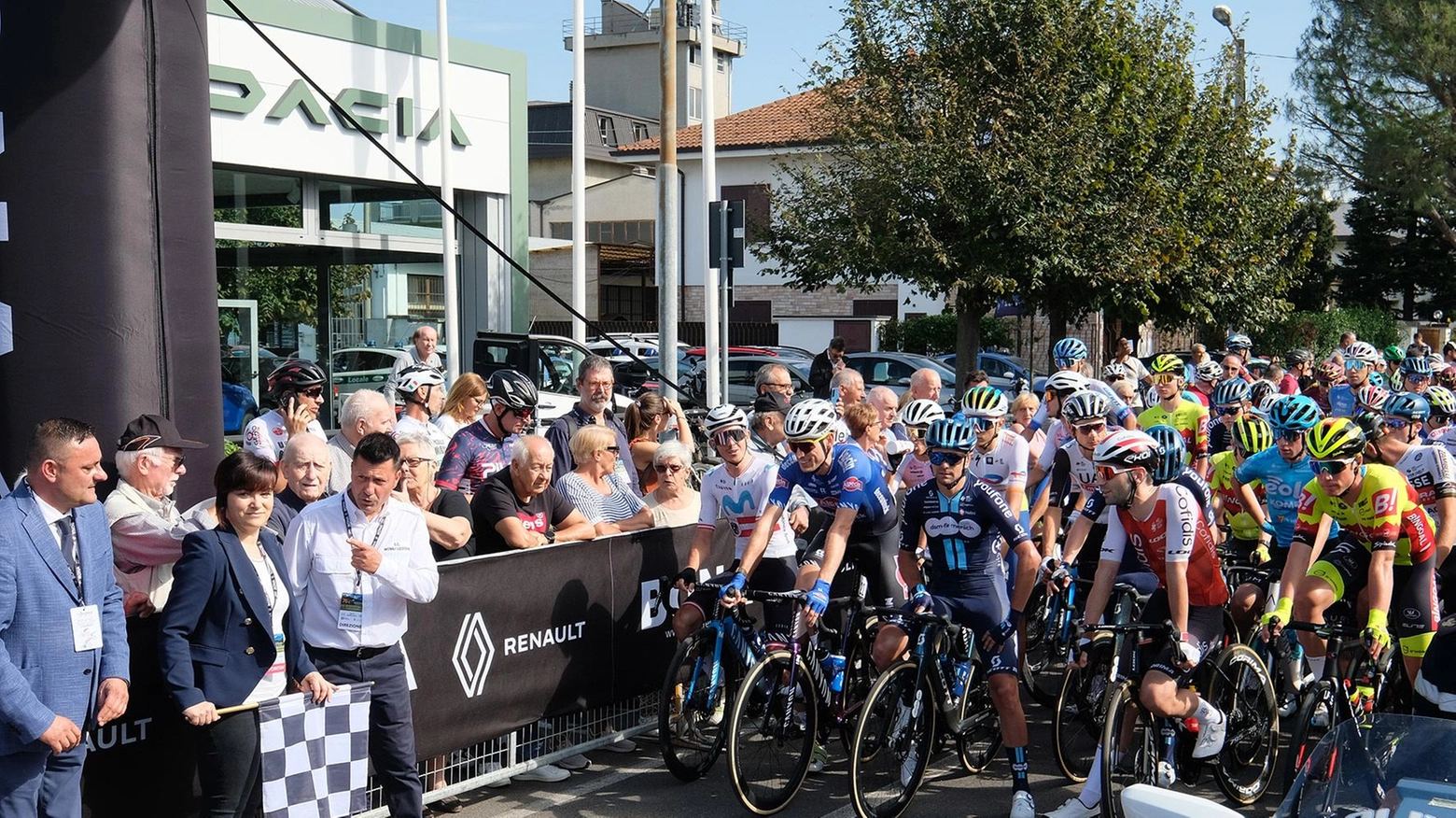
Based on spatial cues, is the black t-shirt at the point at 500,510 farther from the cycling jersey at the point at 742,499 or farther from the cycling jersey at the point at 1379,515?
the cycling jersey at the point at 1379,515

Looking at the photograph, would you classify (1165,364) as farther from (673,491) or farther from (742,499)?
(742,499)

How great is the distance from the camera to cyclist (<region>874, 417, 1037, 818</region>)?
6465 mm

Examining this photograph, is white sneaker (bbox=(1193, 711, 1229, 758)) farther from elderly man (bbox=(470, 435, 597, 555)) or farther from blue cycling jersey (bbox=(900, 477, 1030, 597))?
elderly man (bbox=(470, 435, 597, 555))

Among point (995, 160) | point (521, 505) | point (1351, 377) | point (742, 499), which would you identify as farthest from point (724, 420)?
point (995, 160)

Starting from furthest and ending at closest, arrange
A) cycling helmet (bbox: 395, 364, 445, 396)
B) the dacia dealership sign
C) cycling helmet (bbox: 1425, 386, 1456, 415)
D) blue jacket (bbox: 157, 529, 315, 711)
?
the dacia dealership sign, cycling helmet (bbox: 1425, 386, 1456, 415), cycling helmet (bbox: 395, 364, 445, 396), blue jacket (bbox: 157, 529, 315, 711)

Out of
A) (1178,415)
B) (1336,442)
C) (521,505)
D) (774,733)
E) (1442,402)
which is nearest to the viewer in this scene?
(774,733)

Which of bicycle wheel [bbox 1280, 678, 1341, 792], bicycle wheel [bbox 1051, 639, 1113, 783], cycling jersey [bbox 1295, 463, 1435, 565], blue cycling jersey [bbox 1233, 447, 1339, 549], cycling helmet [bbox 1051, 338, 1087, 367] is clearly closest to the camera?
bicycle wheel [bbox 1280, 678, 1341, 792]

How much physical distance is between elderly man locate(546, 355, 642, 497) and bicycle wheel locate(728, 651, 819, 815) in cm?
263

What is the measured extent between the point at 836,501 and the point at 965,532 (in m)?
0.74

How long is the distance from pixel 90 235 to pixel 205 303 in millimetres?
742

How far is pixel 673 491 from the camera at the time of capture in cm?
788

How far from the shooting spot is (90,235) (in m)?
6.73

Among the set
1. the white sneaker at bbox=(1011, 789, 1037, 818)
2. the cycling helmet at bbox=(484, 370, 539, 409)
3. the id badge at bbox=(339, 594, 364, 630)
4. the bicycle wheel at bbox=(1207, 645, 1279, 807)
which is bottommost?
the white sneaker at bbox=(1011, 789, 1037, 818)

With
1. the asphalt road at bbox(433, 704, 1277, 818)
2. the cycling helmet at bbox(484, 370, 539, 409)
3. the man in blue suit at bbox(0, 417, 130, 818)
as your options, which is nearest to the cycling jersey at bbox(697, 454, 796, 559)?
the asphalt road at bbox(433, 704, 1277, 818)
